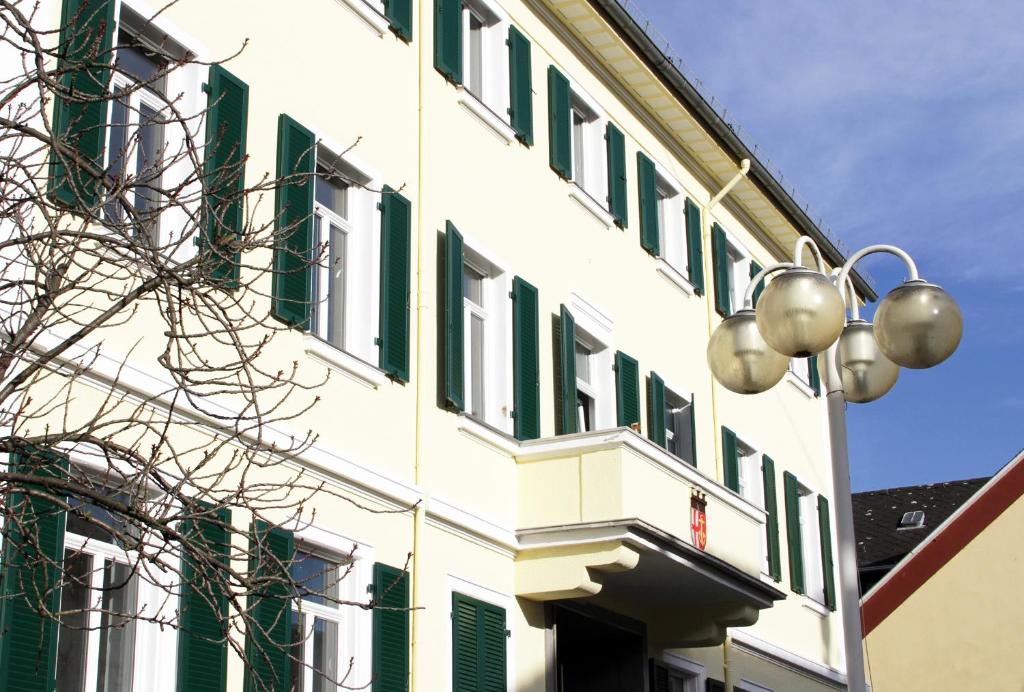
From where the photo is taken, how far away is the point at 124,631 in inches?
413

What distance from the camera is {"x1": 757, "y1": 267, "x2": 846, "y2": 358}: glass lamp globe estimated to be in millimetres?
8695

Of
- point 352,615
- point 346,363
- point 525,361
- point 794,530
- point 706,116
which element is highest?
point 706,116

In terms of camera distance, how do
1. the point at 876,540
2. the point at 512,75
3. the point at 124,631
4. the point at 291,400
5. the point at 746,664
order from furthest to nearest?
the point at 876,540 < the point at 746,664 < the point at 512,75 < the point at 291,400 < the point at 124,631

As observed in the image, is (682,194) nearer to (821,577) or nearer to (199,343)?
(821,577)

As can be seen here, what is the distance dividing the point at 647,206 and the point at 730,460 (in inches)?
132

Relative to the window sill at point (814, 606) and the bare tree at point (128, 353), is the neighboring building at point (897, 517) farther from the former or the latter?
the bare tree at point (128, 353)

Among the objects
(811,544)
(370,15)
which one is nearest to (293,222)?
(370,15)

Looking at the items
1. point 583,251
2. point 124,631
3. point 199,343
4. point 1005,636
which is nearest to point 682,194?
point 583,251

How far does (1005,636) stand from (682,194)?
722cm

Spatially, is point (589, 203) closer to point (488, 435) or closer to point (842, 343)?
point (488, 435)

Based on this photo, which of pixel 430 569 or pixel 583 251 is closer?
pixel 430 569

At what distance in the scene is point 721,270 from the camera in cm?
2238

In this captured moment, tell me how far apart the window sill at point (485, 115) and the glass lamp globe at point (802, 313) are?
7.48m

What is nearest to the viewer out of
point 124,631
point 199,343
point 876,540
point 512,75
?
point 124,631
